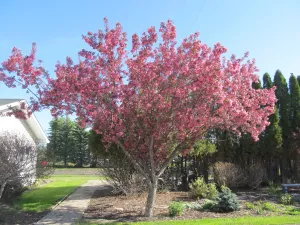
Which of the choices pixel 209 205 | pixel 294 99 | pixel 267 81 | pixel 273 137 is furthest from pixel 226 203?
pixel 294 99

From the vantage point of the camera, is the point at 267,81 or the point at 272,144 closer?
the point at 272,144

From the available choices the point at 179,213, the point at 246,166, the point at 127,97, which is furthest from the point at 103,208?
A: the point at 246,166

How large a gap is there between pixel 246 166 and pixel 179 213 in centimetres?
915

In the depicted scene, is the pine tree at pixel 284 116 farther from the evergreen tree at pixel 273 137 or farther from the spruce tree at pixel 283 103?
the evergreen tree at pixel 273 137

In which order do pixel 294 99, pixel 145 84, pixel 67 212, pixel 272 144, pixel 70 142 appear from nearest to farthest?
pixel 145 84
pixel 67 212
pixel 272 144
pixel 294 99
pixel 70 142

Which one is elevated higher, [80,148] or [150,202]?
[80,148]

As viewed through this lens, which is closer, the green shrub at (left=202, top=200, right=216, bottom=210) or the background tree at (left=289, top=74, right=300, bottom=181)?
the green shrub at (left=202, top=200, right=216, bottom=210)

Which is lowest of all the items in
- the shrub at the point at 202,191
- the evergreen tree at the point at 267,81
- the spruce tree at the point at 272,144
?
the shrub at the point at 202,191

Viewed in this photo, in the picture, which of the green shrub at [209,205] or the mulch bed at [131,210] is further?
the green shrub at [209,205]

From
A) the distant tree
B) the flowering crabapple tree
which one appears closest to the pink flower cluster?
the flowering crabapple tree

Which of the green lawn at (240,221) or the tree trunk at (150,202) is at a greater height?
the tree trunk at (150,202)

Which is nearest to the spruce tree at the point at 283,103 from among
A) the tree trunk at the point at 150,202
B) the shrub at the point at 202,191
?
the shrub at the point at 202,191

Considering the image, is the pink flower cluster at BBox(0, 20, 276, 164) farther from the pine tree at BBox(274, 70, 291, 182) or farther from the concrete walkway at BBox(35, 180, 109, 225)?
the pine tree at BBox(274, 70, 291, 182)

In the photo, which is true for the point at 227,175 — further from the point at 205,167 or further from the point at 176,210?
the point at 176,210
